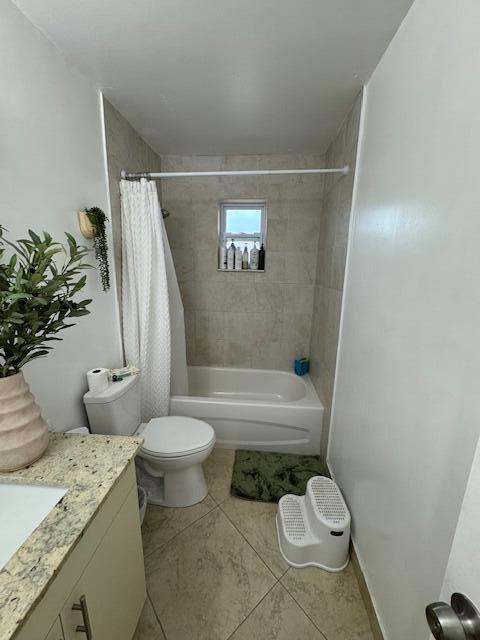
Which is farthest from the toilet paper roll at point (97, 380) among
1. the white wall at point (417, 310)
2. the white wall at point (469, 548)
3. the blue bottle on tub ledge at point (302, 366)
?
the blue bottle on tub ledge at point (302, 366)

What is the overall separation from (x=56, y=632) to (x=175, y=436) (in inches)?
38.6

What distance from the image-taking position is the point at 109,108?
60.9 inches

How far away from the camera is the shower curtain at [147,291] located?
1699mm

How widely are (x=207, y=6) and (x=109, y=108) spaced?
0.87 meters

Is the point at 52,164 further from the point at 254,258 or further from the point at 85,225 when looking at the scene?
the point at 254,258

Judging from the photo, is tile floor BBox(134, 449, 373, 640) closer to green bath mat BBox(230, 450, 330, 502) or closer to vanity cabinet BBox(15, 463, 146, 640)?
green bath mat BBox(230, 450, 330, 502)

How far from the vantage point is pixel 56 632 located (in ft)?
1.90

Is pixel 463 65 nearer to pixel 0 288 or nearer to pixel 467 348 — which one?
pixel 467 348

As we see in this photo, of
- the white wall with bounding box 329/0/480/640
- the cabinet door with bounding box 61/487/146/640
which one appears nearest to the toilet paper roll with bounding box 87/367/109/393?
the cabinet door with bounding box 61/487/146/640

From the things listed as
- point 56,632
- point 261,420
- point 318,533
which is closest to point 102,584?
point 56,632

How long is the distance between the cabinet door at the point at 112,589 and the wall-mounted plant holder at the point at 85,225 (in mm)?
1182

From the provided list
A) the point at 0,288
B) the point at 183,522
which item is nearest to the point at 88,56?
the point at 0,288

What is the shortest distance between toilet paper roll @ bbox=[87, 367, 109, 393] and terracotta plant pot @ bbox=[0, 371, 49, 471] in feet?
1.92

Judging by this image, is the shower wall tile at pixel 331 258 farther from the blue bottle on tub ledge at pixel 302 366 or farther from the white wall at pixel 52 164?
the white wall at pixel 52 164
